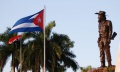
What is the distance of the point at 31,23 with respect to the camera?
20.1m

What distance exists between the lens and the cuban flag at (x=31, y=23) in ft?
65.2

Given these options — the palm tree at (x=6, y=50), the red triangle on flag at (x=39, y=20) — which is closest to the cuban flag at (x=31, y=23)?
the red triangle on flag at (x=39, y=20)

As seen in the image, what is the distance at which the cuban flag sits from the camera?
1988 cm

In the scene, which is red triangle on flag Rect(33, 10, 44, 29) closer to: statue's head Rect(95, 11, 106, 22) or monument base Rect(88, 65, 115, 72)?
statue's head Rect(95, 11, 106, 22)

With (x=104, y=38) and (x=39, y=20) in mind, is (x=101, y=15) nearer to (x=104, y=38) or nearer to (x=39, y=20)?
(x=104, y=38)

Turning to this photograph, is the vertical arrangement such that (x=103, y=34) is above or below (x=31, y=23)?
below

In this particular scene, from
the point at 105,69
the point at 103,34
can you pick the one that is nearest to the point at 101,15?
the point at 103,34

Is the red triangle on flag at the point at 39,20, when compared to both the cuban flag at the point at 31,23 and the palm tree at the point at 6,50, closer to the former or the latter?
the cuban flag at the point at 31,23

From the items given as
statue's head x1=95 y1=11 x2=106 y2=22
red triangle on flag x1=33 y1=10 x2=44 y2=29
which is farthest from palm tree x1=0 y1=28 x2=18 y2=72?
statue's head x1=95 y1=11 x2=106 y2=22

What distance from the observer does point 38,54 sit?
31.3m

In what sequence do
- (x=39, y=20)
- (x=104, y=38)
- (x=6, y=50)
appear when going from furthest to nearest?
(x=6, y=50) < (x=39, y=20) < (x=104, y=38)

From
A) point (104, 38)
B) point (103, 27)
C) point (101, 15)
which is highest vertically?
point (101, 15)

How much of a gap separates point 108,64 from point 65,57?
16.6 m

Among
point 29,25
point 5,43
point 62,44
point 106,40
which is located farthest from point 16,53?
point 106,40
